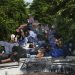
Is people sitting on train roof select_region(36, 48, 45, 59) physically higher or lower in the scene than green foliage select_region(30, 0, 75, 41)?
lower

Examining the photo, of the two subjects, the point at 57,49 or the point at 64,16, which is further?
the point at 57,49

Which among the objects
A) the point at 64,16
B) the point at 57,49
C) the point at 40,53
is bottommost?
the point at 40,53

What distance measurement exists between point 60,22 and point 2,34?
20.7 feet

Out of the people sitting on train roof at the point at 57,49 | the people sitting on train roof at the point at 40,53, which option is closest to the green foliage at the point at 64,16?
the people sitting on train roof at the point at 57,49

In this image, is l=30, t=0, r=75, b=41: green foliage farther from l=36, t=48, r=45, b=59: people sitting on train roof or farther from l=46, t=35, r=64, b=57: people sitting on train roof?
l=36, t=48, r=45, b=59: people sitting on train roof

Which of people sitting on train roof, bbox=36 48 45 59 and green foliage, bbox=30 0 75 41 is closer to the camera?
green foliage, bbox=30 0 75 41

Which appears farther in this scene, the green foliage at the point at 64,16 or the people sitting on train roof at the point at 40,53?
the people sitting on train roof at the point at 40,53

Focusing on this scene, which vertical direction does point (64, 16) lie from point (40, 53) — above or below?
above

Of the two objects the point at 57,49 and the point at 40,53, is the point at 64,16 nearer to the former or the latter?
the point at 57,49

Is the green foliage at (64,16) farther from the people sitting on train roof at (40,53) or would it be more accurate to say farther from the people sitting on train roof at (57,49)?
the people sitting on train roof at (40,53)

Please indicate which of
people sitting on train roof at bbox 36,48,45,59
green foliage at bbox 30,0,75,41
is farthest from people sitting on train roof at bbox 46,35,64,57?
green foliage at bbox 30,0,75,41

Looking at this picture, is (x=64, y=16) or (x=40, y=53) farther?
(x=40, y=53)

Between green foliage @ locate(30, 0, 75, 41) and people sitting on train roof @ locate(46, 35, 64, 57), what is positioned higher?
green foliage @ locate(30, 0, 75, 41)

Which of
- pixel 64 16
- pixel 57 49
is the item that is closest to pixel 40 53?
pixel 57 49
